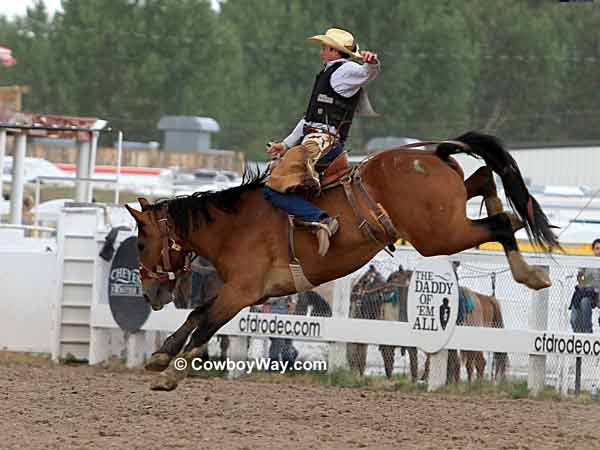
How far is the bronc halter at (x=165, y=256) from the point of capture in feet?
30.5

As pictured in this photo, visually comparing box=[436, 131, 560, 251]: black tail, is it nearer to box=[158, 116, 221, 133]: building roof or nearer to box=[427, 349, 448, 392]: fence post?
box=[427, 349, 448, 392]: fence post

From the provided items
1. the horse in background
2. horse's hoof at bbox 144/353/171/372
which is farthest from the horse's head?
the horse in background

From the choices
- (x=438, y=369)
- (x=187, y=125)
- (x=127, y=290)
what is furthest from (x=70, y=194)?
(x=438, y=369)

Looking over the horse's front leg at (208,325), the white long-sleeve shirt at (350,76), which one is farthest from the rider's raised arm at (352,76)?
the horse's front leg at (208,325)

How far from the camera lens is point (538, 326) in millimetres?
11875

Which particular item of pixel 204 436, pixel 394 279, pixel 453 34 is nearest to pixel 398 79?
pixel 453 34

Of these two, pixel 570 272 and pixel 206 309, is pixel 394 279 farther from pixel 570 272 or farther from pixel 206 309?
pixel 206 309

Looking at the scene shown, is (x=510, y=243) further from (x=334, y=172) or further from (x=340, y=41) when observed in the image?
(x=340, y=41)

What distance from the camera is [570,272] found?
463 inches

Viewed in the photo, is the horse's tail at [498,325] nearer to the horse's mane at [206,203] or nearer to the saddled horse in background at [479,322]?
the saddled horse in background at [479,322]

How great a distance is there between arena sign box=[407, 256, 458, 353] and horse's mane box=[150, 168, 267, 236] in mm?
3278

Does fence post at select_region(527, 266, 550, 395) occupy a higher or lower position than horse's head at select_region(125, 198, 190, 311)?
lower

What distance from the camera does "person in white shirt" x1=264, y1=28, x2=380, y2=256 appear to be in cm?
876

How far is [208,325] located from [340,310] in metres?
3.72
